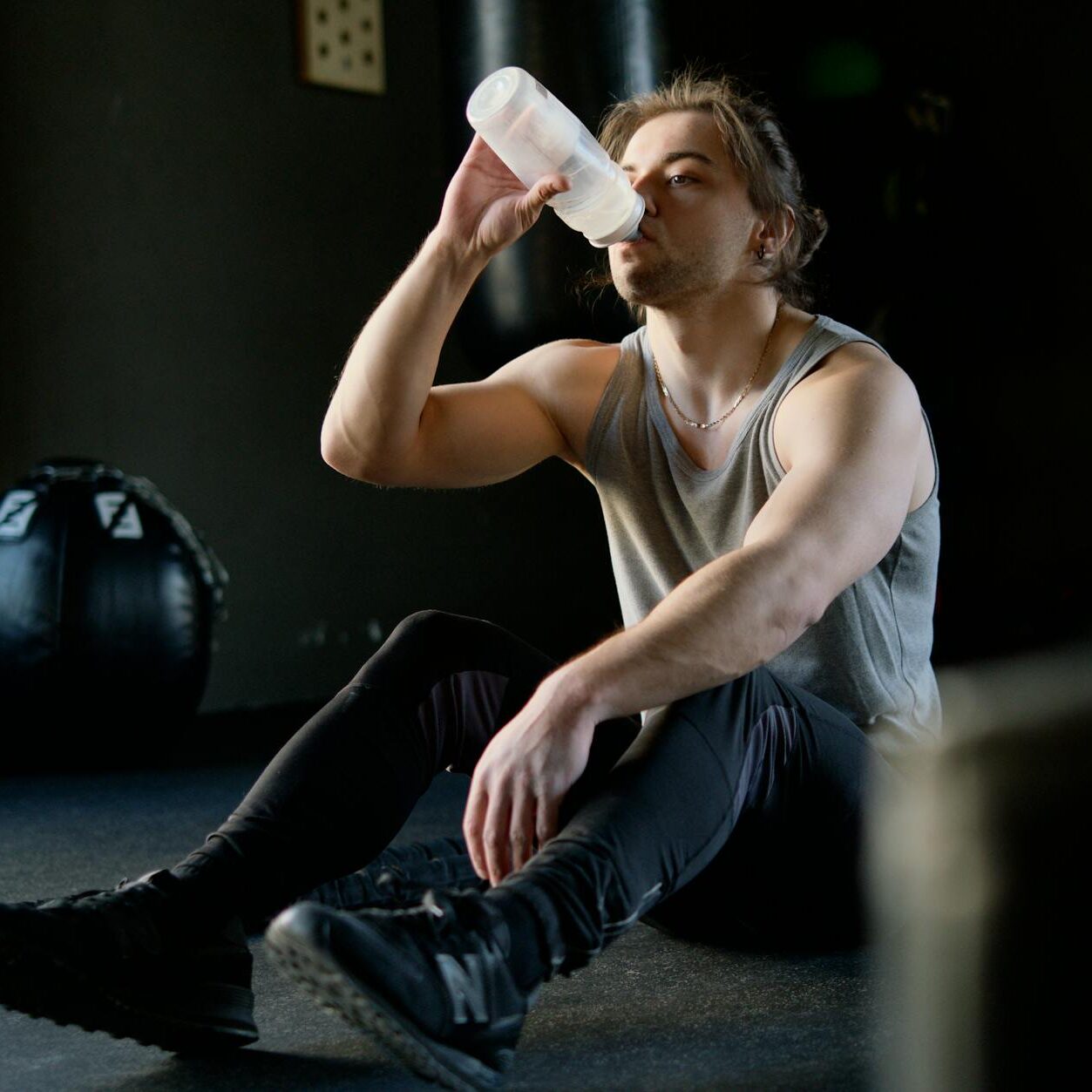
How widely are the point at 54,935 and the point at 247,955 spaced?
16 centimetres

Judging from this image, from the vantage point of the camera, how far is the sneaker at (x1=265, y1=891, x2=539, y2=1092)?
846mm

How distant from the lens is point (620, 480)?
148 cm

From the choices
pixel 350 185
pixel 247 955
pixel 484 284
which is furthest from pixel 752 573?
pixel 350 185

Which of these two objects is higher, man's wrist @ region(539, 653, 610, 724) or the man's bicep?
the man's bicep

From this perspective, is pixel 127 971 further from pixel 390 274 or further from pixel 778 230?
pixel 390 274

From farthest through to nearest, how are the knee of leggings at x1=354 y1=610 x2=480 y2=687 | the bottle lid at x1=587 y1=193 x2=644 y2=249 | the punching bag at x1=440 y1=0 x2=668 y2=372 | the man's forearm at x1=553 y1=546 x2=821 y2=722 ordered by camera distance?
the punching bag at x1=440 y1=0 x2=668 y2=372 < the bottle lid at x1=587 y1=193 x2=644 y2=249 < the knee of leggings at x1=354 y1=610 x2=480 y2=687 < the man's forearm at x1=553 y1=546 x2=821 y2=722

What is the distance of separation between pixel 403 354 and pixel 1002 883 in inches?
43.4

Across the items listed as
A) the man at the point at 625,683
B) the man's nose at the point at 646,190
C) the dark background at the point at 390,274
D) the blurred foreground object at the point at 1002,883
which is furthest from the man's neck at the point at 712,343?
the dark background at the point at 390,274

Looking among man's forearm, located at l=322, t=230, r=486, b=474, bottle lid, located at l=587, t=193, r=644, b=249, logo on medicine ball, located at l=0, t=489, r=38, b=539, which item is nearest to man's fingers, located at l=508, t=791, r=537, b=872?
man's forearm, located at l=322, t=230, r=486, b=474

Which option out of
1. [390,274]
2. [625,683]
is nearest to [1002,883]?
[625,683]

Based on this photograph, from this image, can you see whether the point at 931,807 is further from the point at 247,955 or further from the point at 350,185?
the point at 350,185

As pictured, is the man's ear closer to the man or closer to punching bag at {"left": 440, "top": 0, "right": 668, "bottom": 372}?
the man

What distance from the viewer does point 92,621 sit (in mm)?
2633

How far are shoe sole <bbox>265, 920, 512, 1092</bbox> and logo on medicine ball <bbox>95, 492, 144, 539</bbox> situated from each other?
1928 millimetres
